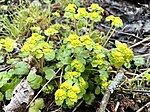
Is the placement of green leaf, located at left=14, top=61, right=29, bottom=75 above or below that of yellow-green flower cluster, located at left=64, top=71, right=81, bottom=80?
below

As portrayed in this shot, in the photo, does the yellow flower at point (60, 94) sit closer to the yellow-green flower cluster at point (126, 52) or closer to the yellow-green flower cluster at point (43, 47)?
the yellow-green flower cluster at point (43, 47)

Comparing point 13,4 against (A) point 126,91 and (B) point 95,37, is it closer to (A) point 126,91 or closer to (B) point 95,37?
(B) point 95,37

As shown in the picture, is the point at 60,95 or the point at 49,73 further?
the point at 49,73

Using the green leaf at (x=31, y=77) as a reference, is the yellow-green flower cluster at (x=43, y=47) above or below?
above

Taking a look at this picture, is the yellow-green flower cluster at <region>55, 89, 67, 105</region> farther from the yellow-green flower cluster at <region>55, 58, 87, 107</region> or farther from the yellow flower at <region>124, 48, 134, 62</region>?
the yellow flower at <region>124, 48, 134, 62</region>

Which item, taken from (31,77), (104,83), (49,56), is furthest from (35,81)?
(104,83)

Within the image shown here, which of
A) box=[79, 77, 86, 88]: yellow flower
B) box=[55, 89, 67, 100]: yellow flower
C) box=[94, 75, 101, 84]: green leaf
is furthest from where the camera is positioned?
box=[94, 75, 101, 84]: green leaf

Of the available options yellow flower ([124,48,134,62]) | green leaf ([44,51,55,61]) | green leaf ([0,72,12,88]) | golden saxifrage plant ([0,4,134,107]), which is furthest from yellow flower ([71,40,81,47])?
green leaf ([0,72,12,88])

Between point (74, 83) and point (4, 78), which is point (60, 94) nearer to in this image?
point (74, 83)

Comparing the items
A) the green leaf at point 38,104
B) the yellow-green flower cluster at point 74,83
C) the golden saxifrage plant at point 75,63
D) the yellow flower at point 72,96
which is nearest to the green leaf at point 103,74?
the golden saxifrage plant at point 75,63
